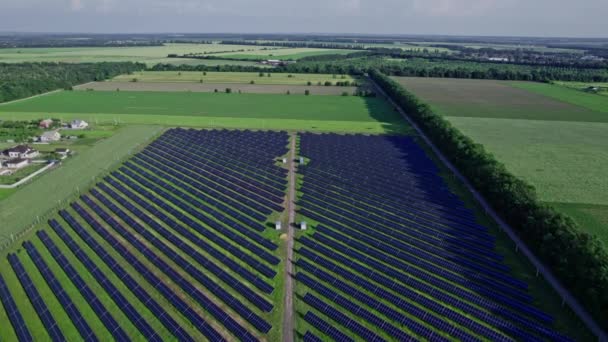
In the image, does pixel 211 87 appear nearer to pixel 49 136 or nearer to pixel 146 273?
pixel 49 136

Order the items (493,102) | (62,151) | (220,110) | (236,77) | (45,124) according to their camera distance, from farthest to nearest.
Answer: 1. (236,77)
2. (493,102)
3. (220,110)
4. (45,124)
5. (62,151)

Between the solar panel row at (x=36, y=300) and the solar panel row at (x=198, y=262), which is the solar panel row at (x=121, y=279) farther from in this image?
the solar panel row at (x=36, y=300)

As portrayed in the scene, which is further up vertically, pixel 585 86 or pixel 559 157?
pixel 585 86

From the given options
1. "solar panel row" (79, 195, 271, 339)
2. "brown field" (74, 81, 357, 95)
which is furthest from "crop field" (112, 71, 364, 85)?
"solar panel row" (79, 195, 271, 339)

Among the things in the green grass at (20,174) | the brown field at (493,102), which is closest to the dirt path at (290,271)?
the green grass at (20,174)

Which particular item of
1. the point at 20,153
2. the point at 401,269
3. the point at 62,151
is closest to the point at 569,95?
the point at 401,269

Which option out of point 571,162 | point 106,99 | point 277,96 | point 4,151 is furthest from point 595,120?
point 106,99
